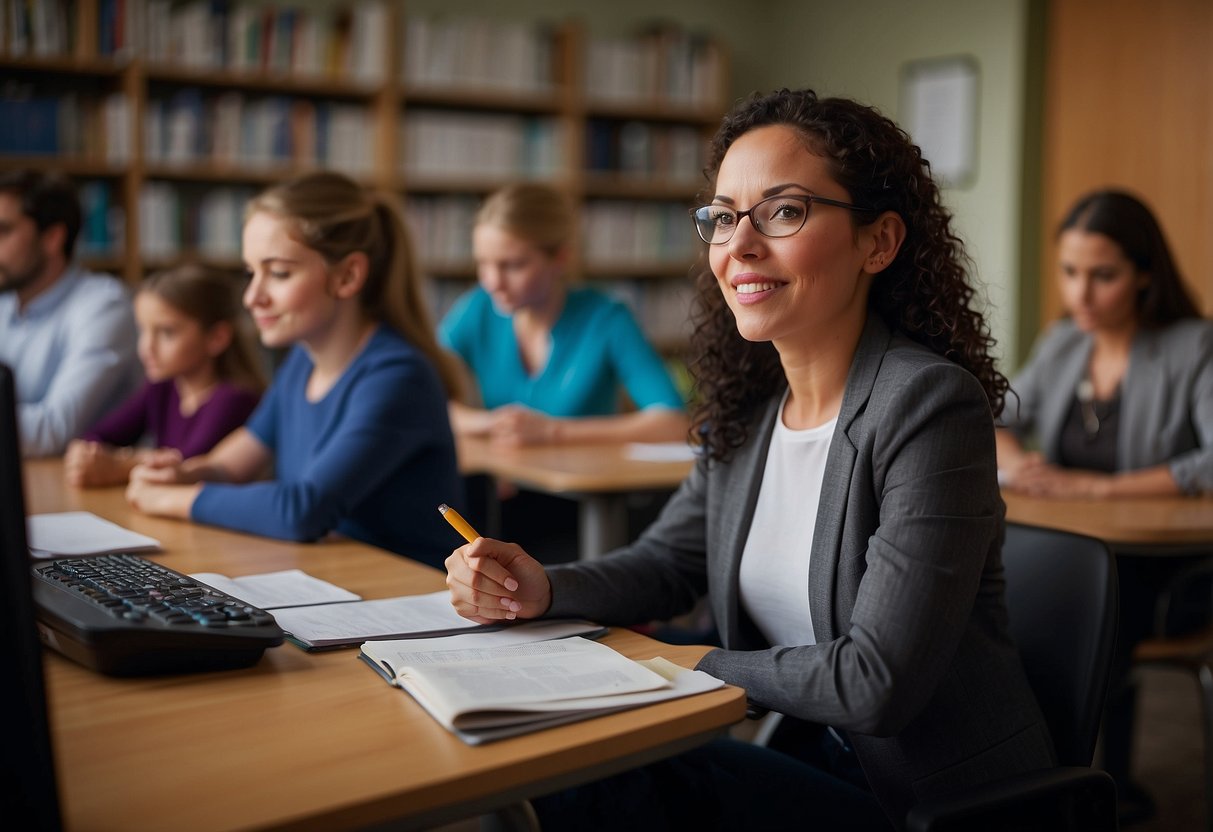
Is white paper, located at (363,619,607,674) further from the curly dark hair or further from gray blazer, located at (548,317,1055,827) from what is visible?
the curly dark hair

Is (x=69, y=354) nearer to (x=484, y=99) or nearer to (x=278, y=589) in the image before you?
(x=278, y=589)

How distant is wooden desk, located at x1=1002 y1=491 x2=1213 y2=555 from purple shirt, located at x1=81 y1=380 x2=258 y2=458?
5.26 feet

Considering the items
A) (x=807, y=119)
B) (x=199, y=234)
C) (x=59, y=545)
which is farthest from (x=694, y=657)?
(x=199, y=234)

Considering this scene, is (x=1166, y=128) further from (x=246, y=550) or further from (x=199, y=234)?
(x=246, y=550)

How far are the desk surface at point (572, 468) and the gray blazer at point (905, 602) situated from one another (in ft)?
3.34

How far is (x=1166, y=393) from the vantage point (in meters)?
2.54

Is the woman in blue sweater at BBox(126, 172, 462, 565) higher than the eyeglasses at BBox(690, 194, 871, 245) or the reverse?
the reverse

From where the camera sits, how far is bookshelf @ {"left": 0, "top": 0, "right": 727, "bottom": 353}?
14.5 feet

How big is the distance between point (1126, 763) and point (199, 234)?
3860mm

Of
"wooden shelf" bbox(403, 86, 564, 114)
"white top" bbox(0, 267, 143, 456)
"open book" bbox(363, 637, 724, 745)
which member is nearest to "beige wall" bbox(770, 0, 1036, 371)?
"wooden shelf" bbox(403, 86, 564, 114)

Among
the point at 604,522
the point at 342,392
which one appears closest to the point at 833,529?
the point at 342,392

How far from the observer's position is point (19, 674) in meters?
0.72

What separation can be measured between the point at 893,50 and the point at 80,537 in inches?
186

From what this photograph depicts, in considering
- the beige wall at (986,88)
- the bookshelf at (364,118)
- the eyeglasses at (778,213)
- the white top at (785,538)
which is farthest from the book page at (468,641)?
the beige wall at (986,88)
